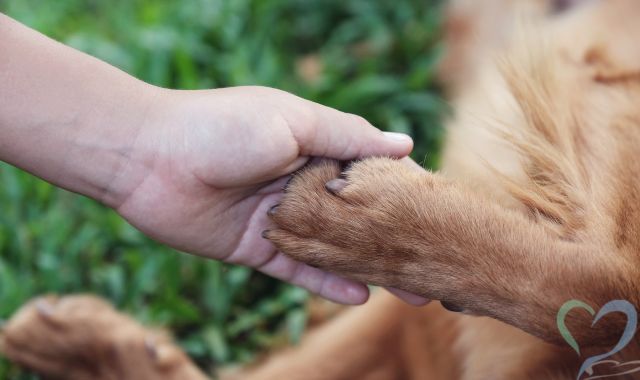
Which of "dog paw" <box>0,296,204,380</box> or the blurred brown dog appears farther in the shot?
"dog paw" <box>0,296,204,380</box>

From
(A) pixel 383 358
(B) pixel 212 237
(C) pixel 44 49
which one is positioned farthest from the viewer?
(A) pixel 383 358

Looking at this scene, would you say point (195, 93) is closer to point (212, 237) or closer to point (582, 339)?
point (212, 237)

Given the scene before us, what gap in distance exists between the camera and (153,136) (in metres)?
1.64

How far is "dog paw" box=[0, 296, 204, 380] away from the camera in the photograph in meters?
2.22

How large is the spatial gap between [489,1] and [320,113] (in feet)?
6.77

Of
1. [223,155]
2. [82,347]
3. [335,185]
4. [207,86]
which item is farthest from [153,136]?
[207,86]

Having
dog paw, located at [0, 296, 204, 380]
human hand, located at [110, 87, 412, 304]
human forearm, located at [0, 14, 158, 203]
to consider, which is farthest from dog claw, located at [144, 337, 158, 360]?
human forearm, located at [0, 14, 158, 203]

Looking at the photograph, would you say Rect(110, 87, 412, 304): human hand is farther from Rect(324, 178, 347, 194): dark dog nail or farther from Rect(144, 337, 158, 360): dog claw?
Rect(144, 337, 158, 360): dog claw

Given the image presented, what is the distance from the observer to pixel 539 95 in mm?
1978

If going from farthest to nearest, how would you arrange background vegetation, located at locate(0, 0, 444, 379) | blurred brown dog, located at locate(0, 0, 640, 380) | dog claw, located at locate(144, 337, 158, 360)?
background vegetation, located at locate(0, 0, 444, 379) → dog claw, located at locate(144, 337, 158, 360) → blurred brown dog, located at locate(0, 0, 640, 380)

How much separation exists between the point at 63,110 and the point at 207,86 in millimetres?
1403

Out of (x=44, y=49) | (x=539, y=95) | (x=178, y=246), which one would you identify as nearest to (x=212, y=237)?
(x=178, y=246)

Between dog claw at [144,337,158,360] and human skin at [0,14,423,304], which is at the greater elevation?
human skin at [0,14,423,304]

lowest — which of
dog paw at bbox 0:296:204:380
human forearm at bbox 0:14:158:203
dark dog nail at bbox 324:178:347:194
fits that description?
dog paw at bbox 0:296:204:380
